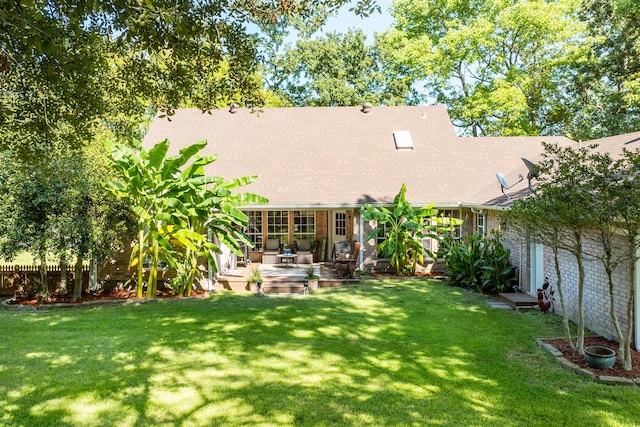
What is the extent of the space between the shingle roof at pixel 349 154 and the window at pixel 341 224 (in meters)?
2.08

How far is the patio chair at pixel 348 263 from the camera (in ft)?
51.6

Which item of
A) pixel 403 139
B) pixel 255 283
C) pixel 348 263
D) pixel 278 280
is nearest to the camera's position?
pixel 255 283

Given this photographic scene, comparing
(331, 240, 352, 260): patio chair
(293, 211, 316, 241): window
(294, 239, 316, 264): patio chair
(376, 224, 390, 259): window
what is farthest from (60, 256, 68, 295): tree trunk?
(376, 224, 390, 259): window

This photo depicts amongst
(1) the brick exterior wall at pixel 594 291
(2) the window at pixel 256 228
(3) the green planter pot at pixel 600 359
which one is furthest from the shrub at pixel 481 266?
(2) the window at pixel 256 228

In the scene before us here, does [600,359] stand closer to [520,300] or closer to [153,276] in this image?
[520,300]

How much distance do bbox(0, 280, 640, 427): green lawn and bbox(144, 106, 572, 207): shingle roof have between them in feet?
20.4

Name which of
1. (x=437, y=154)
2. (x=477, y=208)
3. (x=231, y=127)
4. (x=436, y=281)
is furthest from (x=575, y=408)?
(x=231, y=127)

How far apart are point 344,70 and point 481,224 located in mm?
17560

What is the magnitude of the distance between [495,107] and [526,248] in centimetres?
1752

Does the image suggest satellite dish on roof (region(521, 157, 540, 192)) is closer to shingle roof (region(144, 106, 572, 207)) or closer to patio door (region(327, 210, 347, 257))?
shingle roof (region(144, 106, 572, 207))

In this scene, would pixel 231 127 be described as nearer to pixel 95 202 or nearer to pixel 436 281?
pixel 95 202

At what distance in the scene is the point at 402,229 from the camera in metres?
15.9

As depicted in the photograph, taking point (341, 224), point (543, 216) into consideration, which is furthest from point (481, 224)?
point (543, 216)

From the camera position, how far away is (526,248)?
12.9 metres
